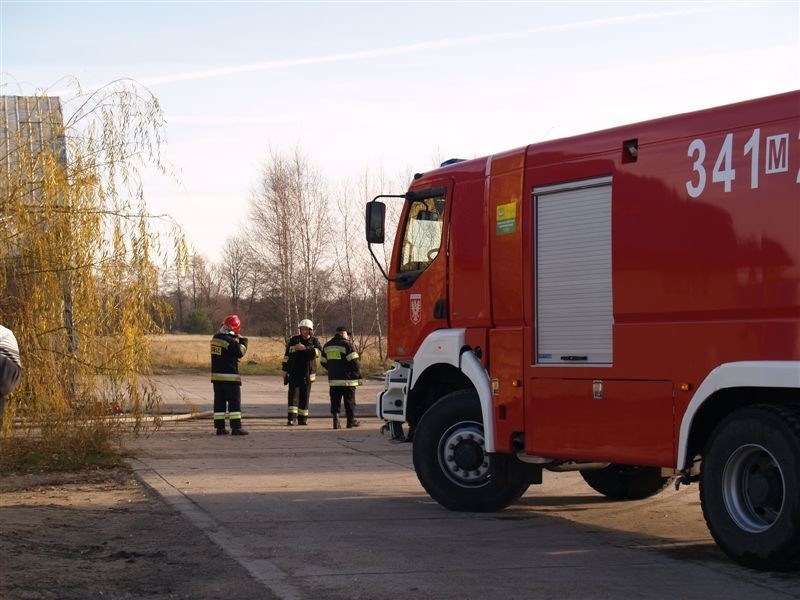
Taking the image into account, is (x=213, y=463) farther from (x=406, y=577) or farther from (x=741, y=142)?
(x=741, y=142)

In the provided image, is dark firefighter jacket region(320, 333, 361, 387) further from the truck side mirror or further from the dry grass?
the dry grass

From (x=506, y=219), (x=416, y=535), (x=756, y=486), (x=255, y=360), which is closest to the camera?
(x=756, y=486)

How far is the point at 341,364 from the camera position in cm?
1780

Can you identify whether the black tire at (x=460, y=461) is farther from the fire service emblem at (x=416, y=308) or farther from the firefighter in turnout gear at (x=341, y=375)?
the firefighter in turnout gear at (x=341, y=375)

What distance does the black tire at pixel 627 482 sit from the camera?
10.1 m

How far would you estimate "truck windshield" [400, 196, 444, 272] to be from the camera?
9.89m

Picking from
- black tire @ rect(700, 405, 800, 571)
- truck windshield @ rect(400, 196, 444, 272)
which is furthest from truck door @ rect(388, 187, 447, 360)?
black tire @ rect(700, 405, 800, 571)

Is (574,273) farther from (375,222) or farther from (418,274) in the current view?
(375,222)

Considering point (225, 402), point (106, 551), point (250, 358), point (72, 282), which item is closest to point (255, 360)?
point (250, 358)

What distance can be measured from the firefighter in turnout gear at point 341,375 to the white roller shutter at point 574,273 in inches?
373

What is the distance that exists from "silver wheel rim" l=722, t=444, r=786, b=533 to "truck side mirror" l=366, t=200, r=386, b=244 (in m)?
4.36

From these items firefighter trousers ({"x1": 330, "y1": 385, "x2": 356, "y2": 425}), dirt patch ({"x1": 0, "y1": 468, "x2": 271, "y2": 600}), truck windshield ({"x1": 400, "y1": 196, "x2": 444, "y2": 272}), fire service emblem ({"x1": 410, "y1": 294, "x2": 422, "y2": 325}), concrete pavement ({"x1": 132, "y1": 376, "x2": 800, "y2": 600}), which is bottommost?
concrete pavement ({"x1": 132, "y1": 376, "x2": 800, "y2": 600})

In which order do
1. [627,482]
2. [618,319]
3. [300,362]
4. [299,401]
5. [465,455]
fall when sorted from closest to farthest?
[618,319]
[465,455]
[627,482]
[300,362]
[299,401]

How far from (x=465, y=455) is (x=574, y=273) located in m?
2.10
